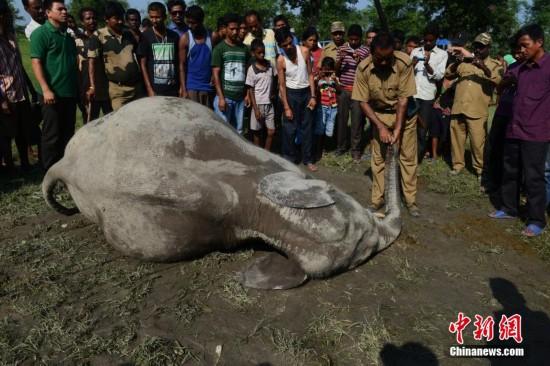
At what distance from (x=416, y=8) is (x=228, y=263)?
124 ft

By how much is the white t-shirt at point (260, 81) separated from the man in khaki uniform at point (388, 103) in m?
1.94

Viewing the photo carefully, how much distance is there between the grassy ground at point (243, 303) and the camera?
9.50 ft

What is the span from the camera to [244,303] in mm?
3430

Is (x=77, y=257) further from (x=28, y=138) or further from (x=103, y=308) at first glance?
(x=28, y=138)

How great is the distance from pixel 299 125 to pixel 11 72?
4.50 m

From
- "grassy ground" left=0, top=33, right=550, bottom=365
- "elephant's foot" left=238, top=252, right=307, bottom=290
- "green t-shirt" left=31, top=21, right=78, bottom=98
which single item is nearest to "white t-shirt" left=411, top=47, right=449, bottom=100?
"grassy ground" left=0, top=33, right=550, bottom=365

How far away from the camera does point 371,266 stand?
405 cm

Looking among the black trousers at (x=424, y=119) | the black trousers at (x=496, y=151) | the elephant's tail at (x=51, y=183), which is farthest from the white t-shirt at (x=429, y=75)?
the elephant's tail at (x=51, y=183)

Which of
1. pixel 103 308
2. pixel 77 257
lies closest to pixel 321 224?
pixel 103 308

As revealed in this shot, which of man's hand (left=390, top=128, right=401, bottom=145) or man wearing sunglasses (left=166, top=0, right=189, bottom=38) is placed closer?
man's hand (left=390, top=128, right=401, bottom=145)

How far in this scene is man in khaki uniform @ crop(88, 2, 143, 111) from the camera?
19.7 ft

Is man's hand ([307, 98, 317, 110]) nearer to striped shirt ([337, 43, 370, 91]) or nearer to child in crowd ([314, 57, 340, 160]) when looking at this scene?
child in crowd ([314, 57, 340, 160])

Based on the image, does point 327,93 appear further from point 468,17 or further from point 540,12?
point 540,12

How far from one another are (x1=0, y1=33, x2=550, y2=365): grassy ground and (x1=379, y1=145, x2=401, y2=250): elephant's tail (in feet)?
0.59
